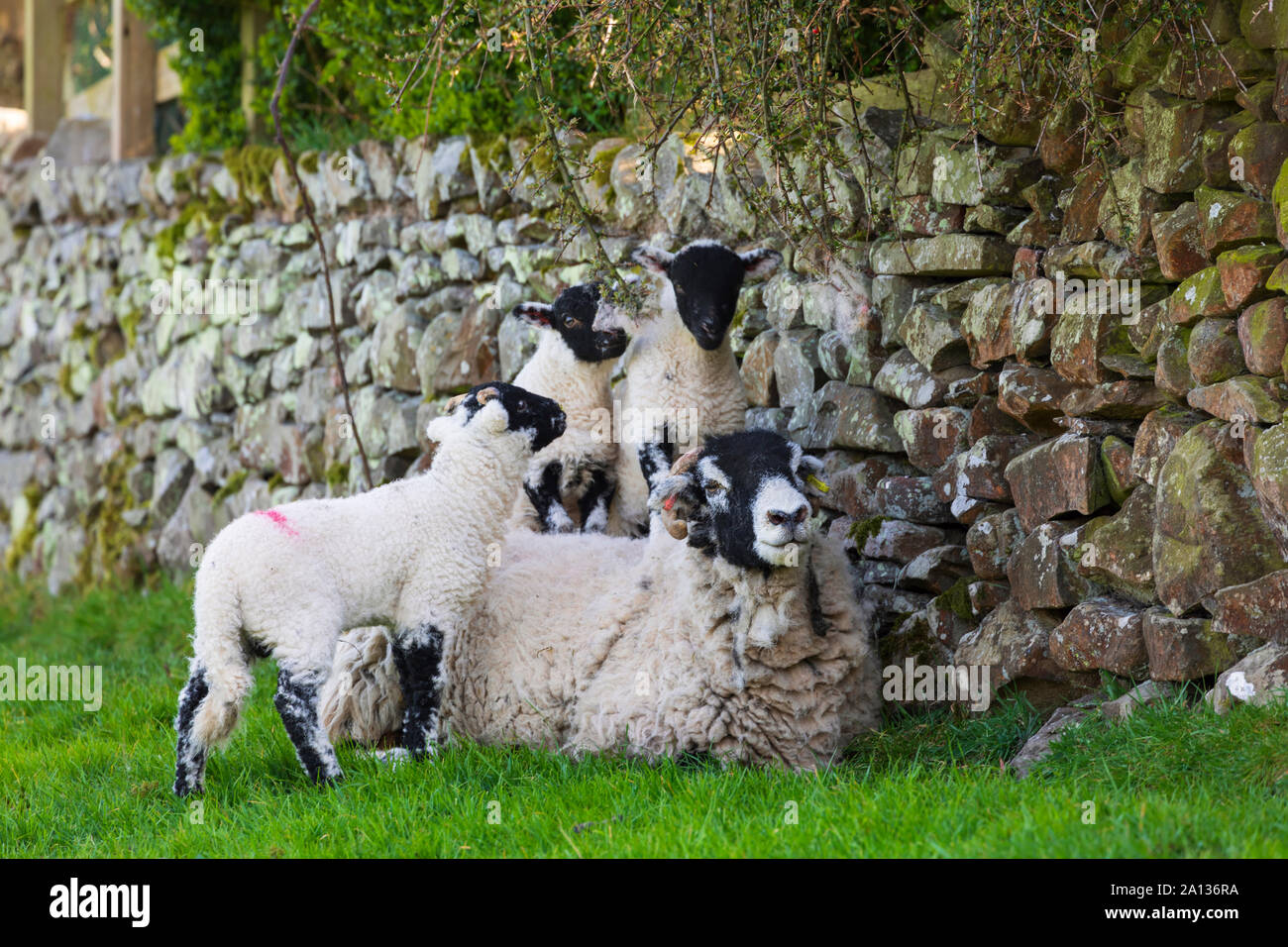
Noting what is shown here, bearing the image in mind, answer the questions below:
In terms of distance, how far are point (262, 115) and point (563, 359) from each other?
15.8ft

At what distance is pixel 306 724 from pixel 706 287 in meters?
1.98

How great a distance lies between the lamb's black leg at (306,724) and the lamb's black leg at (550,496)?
1.43m

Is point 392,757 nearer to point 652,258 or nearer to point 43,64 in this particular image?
point 652,258

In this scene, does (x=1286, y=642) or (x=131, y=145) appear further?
(x=131, y=145)

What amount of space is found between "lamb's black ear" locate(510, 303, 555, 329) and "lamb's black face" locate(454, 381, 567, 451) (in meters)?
0.74

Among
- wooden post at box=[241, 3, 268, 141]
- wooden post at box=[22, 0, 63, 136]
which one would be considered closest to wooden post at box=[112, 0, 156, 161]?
wooden post at box=[241, 3, 268, 141]

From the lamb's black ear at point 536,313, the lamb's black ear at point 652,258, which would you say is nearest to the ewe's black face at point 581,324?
the lamb's black ear at point 536,313

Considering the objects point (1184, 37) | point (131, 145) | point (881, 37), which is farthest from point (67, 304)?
point (1184, 37)

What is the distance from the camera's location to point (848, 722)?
412 centimetres

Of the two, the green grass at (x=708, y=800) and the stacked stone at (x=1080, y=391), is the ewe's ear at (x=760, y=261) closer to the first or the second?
the stacked stone at (x=1080, y=391)

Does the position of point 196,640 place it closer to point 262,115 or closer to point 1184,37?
point 1184,37

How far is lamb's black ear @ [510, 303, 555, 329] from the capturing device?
5.04m

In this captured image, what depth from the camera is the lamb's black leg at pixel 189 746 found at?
3.91 meters

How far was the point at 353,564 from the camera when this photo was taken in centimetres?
410
